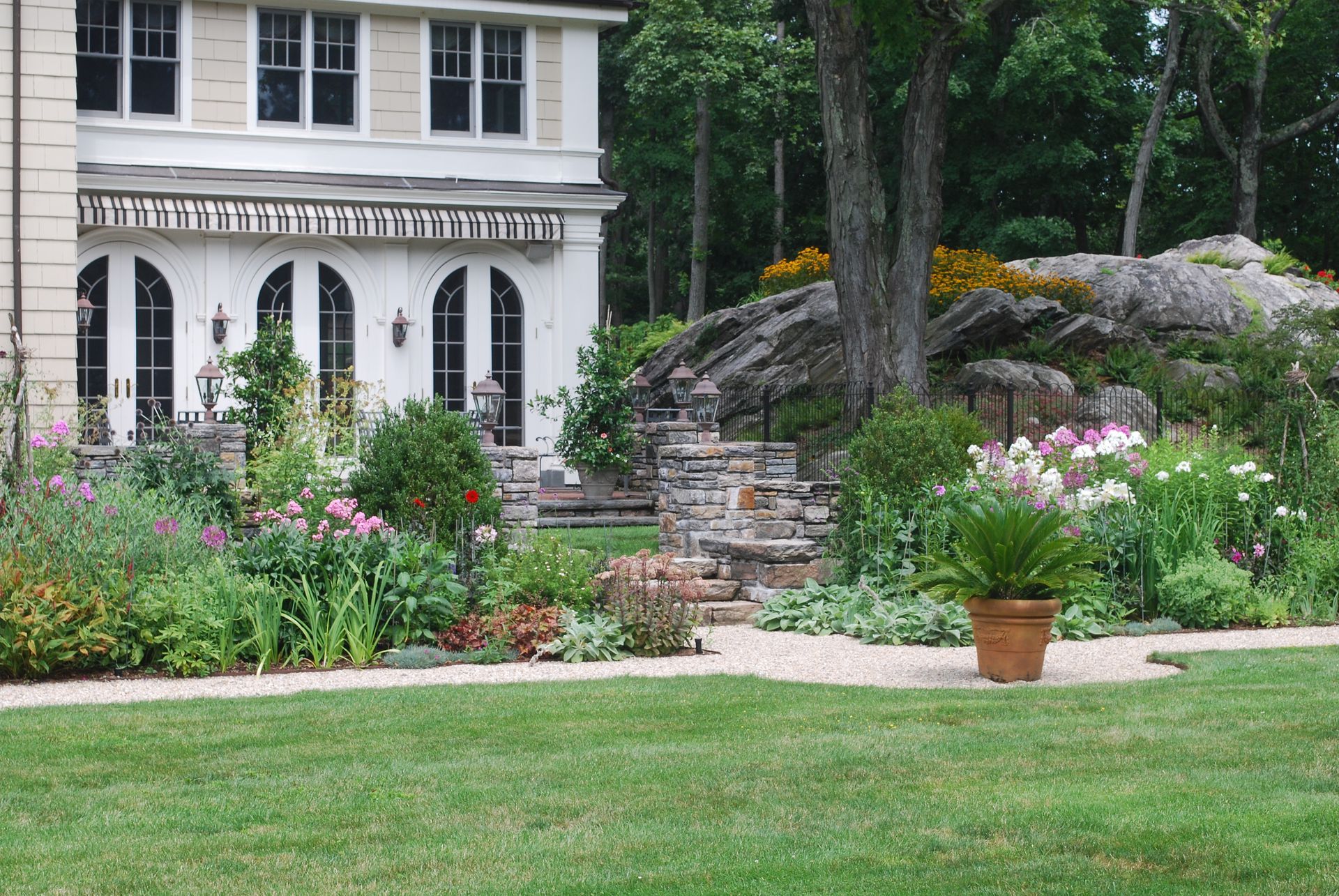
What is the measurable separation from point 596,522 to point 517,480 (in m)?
4.51

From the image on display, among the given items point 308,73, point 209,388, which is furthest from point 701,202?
point 209,388

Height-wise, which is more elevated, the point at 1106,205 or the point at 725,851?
the point at 1106,205

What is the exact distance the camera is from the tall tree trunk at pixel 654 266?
137 ft

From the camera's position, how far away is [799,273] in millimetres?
27641

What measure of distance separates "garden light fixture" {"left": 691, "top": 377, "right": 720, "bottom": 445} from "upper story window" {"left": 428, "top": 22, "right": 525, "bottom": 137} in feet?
32.2

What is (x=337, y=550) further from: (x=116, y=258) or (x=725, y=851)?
(x=116, y=258)

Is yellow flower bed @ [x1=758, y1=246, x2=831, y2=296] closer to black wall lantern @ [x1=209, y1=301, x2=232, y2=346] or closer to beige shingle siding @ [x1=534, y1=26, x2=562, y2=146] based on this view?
beige shingle siding @ [x1=534, y1=26, x2=562, y2=146]

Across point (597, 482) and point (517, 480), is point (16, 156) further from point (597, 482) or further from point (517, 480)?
point (597, 482)

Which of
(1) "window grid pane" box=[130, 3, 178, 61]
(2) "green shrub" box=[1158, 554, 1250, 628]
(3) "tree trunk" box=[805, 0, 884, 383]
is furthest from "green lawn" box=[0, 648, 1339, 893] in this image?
(1) "window grid pane" box=[130, 3, 178, 61]

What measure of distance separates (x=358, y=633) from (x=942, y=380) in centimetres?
1431

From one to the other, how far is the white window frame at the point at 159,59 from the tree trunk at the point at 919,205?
10740 mm

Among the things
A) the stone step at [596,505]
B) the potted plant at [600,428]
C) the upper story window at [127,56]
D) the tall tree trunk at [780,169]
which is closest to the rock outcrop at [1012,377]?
the potted plant at [600,428]

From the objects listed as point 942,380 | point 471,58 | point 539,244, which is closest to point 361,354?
point 539,244

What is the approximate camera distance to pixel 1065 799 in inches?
239
